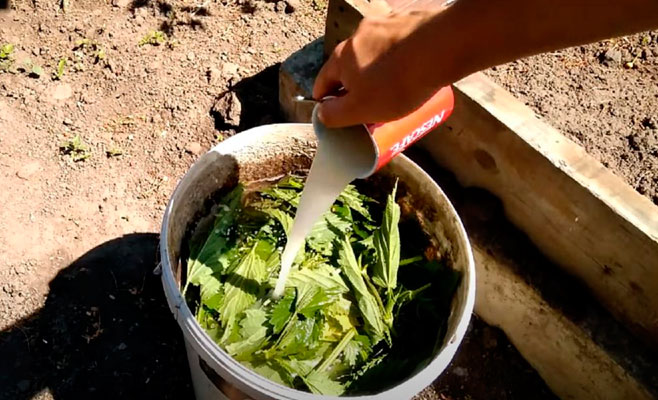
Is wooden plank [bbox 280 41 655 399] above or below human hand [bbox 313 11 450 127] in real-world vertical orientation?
below

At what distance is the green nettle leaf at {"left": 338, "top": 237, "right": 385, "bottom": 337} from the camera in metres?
1.63

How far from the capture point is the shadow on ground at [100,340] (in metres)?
1.88

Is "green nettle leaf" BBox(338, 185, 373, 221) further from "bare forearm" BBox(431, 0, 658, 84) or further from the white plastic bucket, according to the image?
"bare forearm" BBox(431, 0, 658, 84)

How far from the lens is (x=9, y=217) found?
6.93 feet

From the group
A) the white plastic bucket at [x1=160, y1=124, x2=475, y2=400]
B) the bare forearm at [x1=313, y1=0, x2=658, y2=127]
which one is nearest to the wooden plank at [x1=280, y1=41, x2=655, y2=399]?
the white plastic bucket at [x1=160, y1=124, x2=475, y2=400]

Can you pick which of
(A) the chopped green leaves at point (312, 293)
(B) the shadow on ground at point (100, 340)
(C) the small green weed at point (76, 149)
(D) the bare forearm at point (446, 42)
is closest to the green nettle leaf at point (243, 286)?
(A) the chopped green leaves at point (312, 293)

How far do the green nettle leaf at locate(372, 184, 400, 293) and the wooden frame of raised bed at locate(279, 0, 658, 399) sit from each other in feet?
1.01

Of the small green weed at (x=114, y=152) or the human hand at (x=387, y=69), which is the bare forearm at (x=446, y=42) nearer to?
the human hand at (x=387, y=69)

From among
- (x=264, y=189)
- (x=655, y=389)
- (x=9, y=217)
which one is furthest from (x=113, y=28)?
(x=655, y=389)

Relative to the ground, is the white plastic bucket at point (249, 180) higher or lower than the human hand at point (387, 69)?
lower

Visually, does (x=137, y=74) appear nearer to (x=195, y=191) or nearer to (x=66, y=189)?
(x=66, y=189)

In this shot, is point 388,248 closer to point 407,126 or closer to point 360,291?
point 360,291

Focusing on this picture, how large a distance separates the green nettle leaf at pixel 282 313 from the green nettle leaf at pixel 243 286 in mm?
68

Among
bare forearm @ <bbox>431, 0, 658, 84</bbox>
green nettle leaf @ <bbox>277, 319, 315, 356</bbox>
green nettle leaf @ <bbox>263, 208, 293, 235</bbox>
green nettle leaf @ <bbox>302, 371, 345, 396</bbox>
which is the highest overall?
bare forearm @ <bbox>431, 0, 658, 84</bbox>
